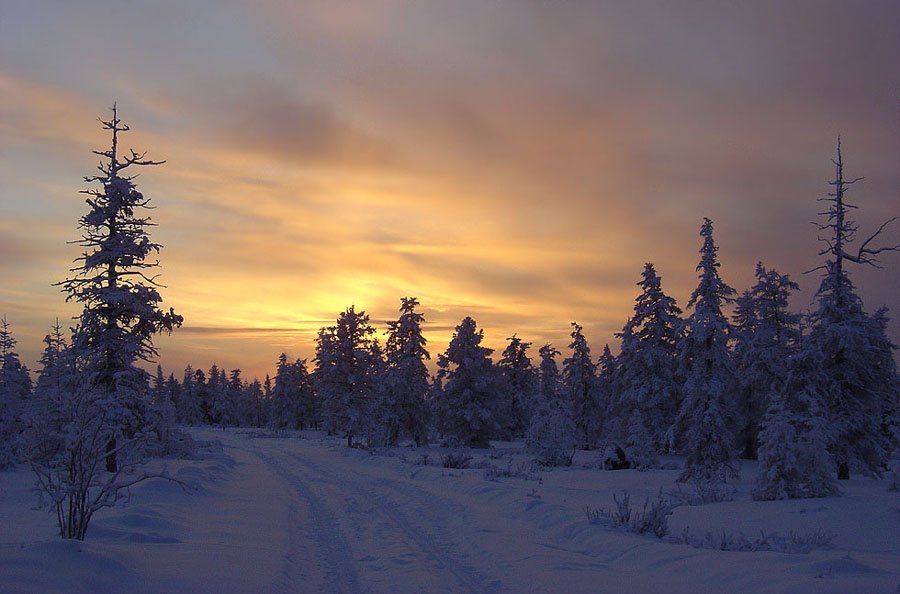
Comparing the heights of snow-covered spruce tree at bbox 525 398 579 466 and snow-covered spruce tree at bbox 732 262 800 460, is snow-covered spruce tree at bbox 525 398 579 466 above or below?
below

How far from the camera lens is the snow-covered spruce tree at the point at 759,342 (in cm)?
3517

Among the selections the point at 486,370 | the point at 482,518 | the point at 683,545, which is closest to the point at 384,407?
the point at 486,370

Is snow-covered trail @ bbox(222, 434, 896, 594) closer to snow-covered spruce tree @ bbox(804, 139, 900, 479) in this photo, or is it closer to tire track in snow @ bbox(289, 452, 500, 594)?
tire track in snow @ bbox(289, 452, 500, 594)

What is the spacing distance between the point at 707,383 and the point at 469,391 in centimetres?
2322

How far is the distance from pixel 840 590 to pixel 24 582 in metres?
8.81

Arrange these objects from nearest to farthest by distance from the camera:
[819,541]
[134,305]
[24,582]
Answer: [24,582] < [819,541] < [134,305]

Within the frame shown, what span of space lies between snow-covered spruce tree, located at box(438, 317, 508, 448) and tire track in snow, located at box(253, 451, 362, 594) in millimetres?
31116

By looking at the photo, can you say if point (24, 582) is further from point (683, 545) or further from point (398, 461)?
point (398, 461)

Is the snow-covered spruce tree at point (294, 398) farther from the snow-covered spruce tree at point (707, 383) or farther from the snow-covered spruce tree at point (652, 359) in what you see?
the snow-covered spruce tree at point (707, 383)

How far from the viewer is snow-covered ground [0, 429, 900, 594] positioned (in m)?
7.53

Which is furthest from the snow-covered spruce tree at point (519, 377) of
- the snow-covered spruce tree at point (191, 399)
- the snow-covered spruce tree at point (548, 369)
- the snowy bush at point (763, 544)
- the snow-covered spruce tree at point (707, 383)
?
the snow-covered spruce tree at point (191, 399)

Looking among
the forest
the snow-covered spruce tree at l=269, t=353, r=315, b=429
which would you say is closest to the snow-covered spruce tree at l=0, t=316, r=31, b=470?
the forest

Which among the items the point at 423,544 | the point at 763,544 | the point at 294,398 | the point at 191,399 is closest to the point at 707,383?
the point at 763,544

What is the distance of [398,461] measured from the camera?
29.0 meters
